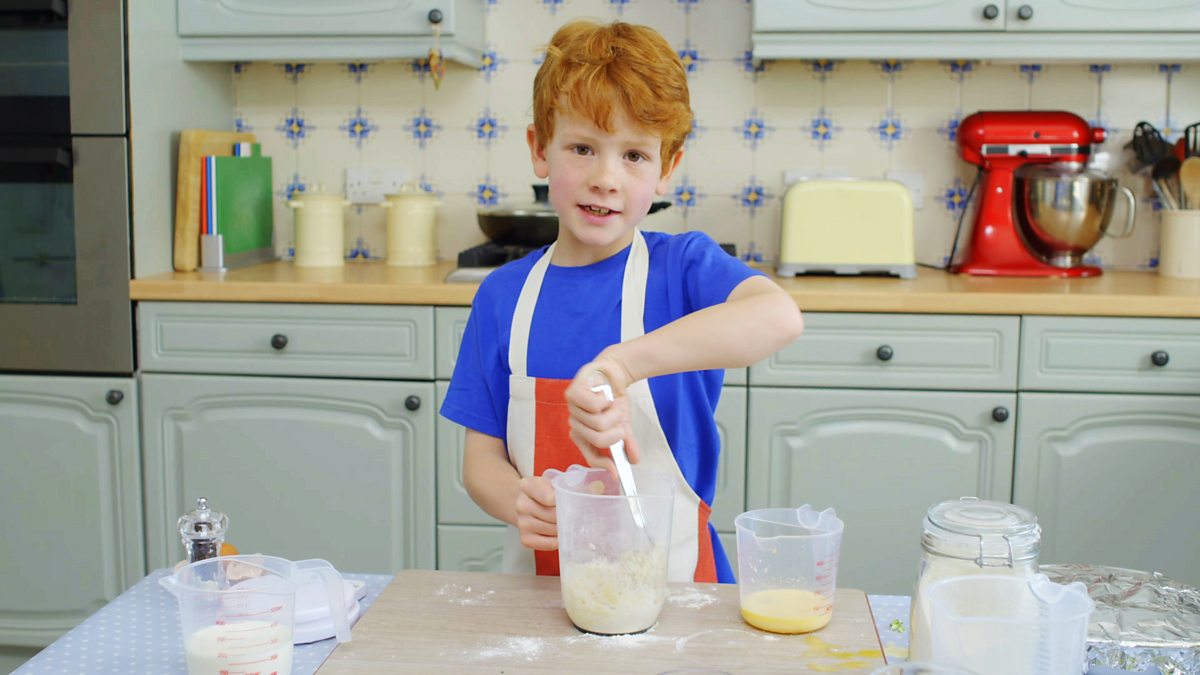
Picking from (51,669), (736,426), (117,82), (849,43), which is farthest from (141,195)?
(51,669)

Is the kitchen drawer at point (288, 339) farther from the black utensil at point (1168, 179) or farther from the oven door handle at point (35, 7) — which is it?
the black utensil at point (1168, 179)

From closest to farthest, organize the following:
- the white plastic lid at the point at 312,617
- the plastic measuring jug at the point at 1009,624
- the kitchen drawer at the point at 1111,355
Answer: the plastic measuring jug at the point at 1009,624 → the white plastic lid at the point at 312,617 → the kitchen drawer at the point at 1111,355

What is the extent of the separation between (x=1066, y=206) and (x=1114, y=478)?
574mm

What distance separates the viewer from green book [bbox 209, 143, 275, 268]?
2.53 metres

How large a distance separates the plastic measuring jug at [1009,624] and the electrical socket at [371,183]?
2.19 metres

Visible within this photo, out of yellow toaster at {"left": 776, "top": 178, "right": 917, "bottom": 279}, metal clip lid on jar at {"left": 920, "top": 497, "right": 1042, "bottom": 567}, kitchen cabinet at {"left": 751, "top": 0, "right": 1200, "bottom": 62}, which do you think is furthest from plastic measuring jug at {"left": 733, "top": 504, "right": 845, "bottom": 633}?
kitchen cabinet at {"left": 751, "top": 0, "right": 1200, "bottom": 62}

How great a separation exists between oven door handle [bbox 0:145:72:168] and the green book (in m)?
0.29

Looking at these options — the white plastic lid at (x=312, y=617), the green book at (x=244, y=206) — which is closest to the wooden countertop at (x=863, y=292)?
the green book at (x=244, y=206)

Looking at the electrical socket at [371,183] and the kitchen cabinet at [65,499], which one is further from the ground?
the electrical socket at [371,183]

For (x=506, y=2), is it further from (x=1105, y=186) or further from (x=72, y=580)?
(x=72, y=580)

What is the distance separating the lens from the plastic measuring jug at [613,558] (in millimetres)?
878

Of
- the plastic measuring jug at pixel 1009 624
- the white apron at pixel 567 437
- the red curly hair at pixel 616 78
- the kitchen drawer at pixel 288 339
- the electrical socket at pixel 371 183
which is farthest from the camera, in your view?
the electrical socket at pixel 371 183

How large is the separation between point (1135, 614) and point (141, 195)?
79.2 inches

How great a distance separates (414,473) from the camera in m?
2.29
